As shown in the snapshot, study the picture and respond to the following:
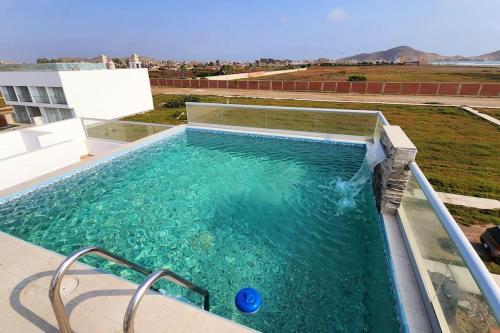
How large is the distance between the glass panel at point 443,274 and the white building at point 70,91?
986 inches

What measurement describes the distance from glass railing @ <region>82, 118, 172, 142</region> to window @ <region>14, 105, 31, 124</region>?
830 inches

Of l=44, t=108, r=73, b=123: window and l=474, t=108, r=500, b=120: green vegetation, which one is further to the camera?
l=44, t=108, r=73, b=123: window

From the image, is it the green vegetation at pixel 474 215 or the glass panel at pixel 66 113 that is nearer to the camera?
the green vegetation at pixel 474 215

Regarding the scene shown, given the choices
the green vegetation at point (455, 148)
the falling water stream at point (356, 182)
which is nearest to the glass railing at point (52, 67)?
the green vegetation at point (455, 148)

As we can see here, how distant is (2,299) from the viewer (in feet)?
10.2

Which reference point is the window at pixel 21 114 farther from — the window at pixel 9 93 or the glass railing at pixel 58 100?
the glass railing at pixel 58 100

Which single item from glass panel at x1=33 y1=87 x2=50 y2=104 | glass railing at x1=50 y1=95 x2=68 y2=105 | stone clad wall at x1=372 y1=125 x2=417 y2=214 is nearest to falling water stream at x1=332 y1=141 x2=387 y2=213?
stone clad wall at x1=372 y1=125 x2=417 y2=214

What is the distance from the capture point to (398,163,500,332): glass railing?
2209 mm

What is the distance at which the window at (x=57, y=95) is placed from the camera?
2172 centimetres

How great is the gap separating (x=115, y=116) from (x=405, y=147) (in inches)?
1071

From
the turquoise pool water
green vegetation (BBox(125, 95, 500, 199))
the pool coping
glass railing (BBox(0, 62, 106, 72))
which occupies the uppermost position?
glass railing (BBox(0, 62, 106, 72))

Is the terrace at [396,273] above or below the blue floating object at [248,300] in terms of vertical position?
above

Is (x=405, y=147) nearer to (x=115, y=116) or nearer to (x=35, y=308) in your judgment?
(x=35, y=308)

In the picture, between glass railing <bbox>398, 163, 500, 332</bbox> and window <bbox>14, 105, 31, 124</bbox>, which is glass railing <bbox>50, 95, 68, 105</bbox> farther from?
glass railing <bbox>398, 163, 500, 332</bbox>
